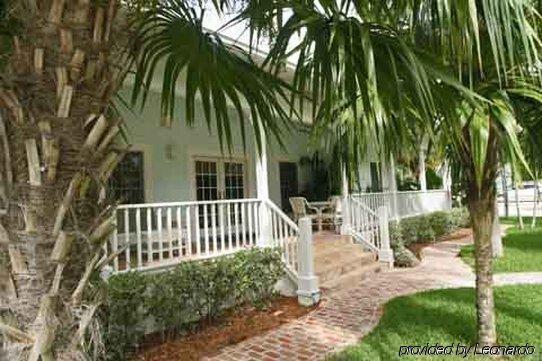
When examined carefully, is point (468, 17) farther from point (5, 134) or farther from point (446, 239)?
point (446, 239)

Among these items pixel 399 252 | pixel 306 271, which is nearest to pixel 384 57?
pixel 306 271

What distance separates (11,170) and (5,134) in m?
0.17

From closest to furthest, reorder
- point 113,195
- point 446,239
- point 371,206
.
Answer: point 113,195
point 371,206
point 446,239

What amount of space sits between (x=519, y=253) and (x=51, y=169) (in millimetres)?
13520

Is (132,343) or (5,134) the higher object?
(5,134)

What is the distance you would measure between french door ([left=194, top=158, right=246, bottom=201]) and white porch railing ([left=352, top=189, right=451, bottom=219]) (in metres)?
3.28

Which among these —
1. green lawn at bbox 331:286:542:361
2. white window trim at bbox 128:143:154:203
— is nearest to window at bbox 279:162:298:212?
white window trim at bbox 128:143:154:203

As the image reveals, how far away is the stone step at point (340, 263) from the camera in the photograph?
9.23 m

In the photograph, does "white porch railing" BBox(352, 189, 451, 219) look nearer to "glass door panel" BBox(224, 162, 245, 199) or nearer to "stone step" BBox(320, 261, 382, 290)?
"stone step" BBox(320, 261, 382, 290)

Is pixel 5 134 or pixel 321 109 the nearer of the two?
pixel 5 134

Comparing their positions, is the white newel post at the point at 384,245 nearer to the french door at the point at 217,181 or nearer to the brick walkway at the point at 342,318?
the brick walkway at the point at 342,318

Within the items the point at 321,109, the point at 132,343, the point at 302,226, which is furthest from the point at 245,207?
the point at 321,109

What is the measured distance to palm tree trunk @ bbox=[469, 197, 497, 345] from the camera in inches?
191

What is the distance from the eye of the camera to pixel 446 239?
699 inches
